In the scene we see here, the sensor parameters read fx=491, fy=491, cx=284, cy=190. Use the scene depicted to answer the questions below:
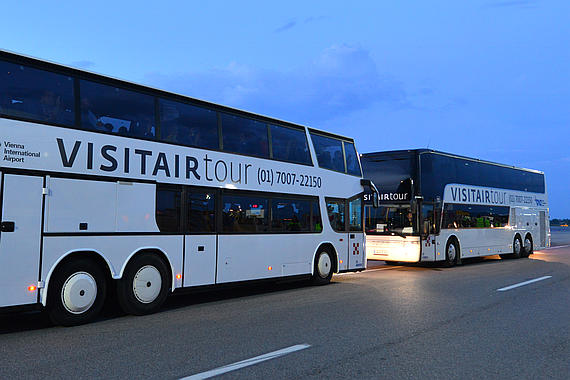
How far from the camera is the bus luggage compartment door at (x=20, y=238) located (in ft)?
20.6

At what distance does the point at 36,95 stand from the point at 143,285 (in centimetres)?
329

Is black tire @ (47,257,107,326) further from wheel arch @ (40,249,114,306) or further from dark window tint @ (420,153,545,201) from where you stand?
dark window tint @ (420,153,545,201)

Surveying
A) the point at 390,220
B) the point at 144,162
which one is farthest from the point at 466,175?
the point at 144,162

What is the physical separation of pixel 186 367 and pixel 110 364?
32.1 inches

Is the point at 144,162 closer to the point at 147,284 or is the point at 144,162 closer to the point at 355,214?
the point at 147,284

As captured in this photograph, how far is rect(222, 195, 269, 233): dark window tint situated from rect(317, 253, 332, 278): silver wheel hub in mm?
2149

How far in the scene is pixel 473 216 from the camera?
61.0 ft

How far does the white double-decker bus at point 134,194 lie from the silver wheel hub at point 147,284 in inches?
0.8

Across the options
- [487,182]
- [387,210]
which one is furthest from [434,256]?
[487,182]

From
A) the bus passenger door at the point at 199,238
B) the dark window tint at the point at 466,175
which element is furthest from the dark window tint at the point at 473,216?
the bus passenger door at the point at 199,238

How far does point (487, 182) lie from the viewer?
19797mm

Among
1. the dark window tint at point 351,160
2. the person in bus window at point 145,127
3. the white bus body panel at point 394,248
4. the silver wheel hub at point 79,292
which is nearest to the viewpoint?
the silver wheel hub at point 79,292

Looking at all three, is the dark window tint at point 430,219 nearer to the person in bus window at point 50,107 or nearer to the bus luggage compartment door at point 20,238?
the person in bus window at point 50,107

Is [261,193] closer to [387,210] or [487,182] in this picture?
[387,210]
